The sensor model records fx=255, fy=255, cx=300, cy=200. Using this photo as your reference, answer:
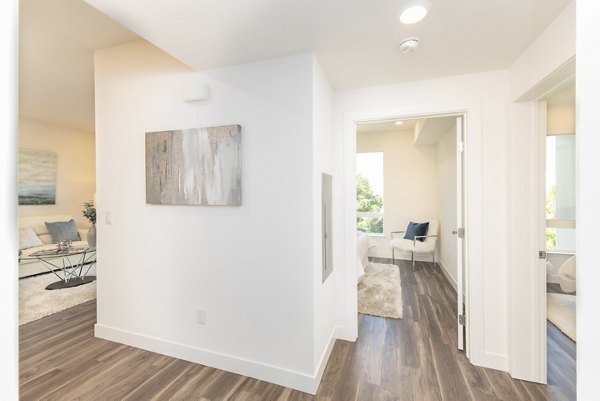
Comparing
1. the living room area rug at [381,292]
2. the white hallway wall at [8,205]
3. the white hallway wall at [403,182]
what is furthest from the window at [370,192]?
the white hallway wall at [8,205]

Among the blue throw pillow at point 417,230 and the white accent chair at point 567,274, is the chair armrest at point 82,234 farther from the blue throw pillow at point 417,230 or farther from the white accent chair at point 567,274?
the white accent chair at point 567,274

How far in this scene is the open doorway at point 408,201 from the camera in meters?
4.07

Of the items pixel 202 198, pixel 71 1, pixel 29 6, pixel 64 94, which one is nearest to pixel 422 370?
pixel 202 198

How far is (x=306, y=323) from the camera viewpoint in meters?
1.81

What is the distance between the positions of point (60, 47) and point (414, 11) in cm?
311

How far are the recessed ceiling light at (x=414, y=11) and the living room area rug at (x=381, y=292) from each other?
2742 millimetres

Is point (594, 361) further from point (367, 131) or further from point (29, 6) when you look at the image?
point (367, 131)

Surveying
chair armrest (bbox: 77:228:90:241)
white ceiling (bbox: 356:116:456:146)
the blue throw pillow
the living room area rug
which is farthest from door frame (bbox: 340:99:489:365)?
chair armrest (bbox: 77:228:90:241)

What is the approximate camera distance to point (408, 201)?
5.32 metres

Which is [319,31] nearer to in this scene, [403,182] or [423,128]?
[423,128]

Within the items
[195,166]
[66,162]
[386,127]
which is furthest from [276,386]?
[66,162]

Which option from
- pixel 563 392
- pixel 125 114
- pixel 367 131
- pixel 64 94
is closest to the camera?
pixel 563 392

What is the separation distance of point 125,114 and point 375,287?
11.8ft

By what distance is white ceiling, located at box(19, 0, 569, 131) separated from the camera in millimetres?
1379
